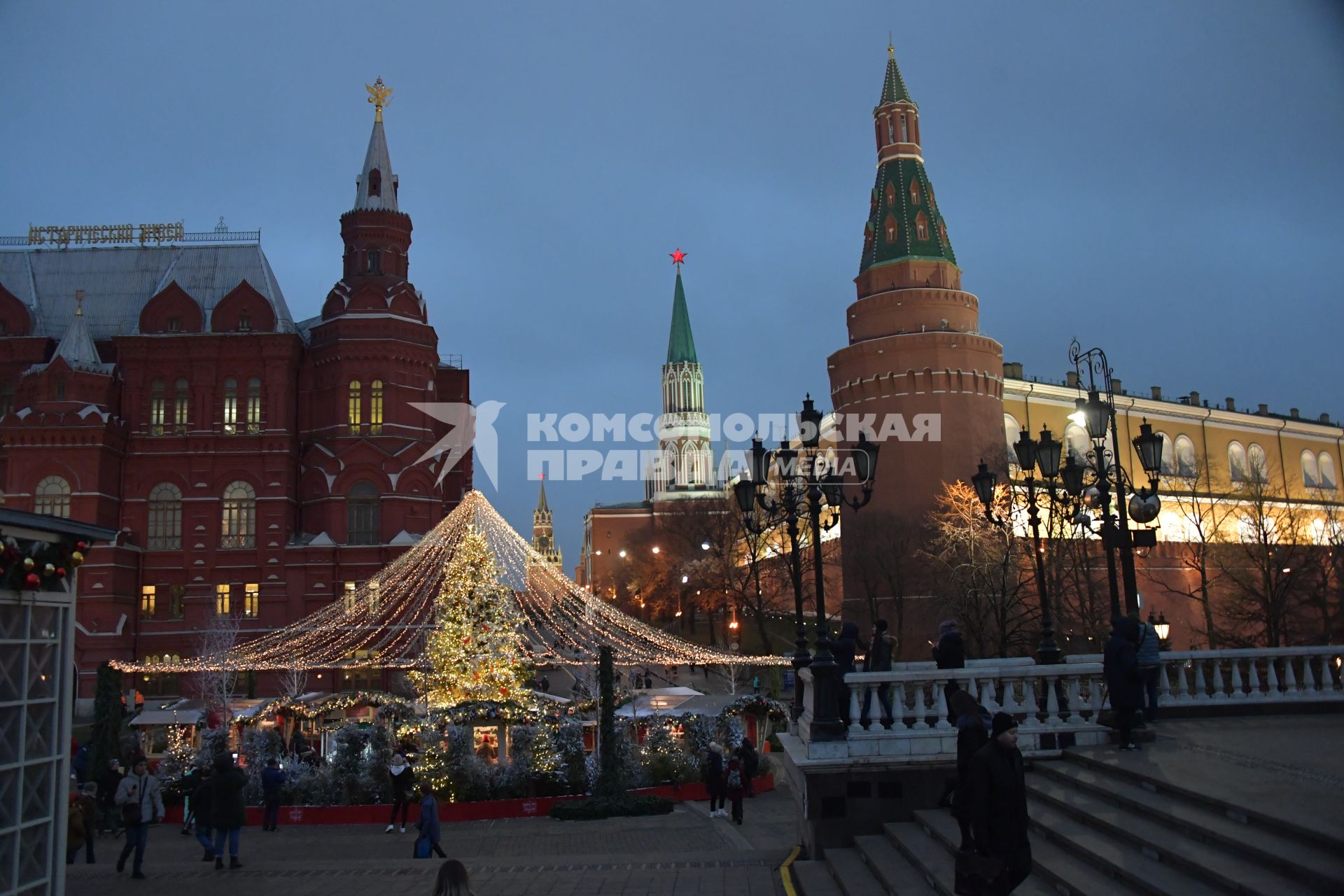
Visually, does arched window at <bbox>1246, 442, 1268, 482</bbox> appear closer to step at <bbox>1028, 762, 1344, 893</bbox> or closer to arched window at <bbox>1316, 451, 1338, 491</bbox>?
arched window at <bbox>1316, 451, 1338, 491</bbox>

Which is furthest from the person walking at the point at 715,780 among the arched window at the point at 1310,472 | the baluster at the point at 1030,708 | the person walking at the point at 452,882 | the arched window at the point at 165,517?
the arched window at the point at 1310,472

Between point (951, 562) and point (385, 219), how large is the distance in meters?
27.8

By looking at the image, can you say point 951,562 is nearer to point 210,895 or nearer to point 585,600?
point 585,600

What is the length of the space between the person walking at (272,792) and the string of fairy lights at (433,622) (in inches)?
338

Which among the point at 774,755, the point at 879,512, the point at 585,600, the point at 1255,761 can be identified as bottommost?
the point at 774,755

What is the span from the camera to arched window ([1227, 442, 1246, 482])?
6844 centimetres

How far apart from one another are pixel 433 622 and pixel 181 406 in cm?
1438

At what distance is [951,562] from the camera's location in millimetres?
41625

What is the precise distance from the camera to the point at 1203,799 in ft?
25.5

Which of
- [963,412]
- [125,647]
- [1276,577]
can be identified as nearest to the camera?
[1276,577]

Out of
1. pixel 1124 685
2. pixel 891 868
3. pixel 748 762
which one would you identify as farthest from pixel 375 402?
pixel 891 868

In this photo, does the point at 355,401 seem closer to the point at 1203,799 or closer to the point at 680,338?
the point at 1203,799

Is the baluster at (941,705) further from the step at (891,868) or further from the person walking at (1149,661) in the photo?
the person walking at (1149,661)

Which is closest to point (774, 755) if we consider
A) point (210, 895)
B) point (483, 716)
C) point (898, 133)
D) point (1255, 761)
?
point (483, 716)
